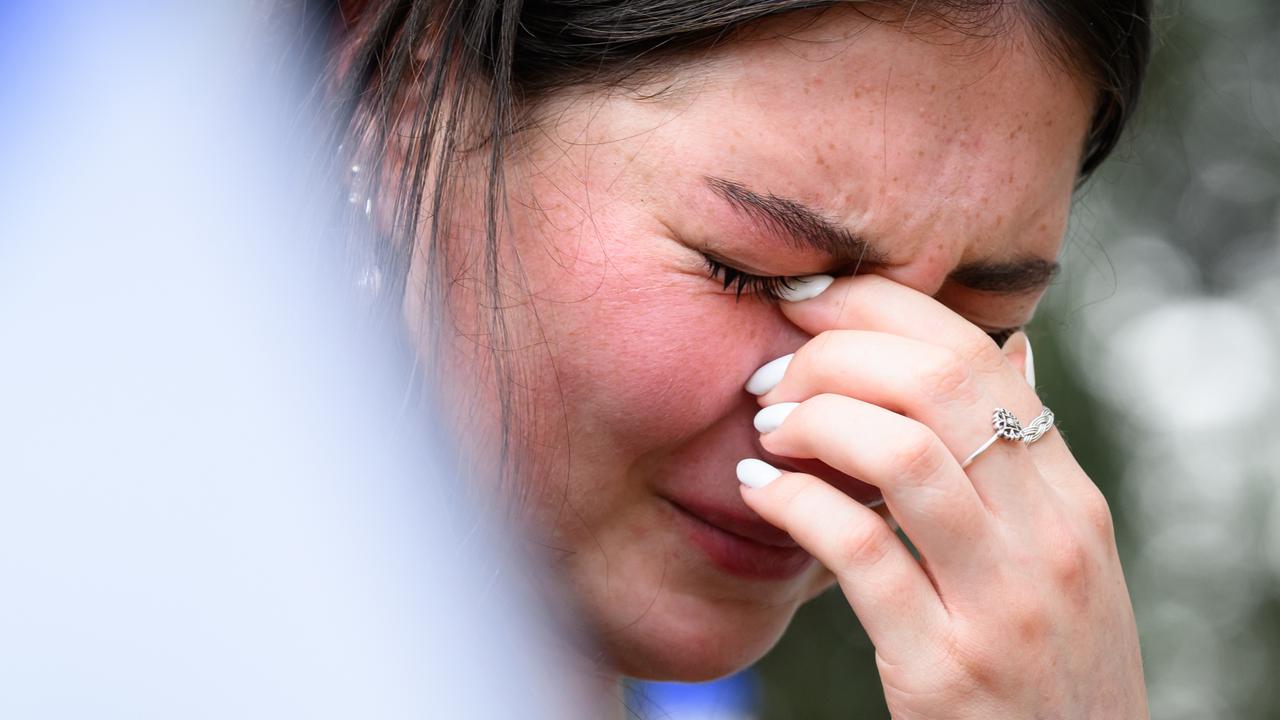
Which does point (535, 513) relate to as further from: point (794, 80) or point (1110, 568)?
point (1110, 568)

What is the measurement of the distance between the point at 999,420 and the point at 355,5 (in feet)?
3.80

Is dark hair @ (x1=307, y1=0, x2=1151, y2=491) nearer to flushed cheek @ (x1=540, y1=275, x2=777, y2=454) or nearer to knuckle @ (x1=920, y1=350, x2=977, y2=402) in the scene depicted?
flushed cheek @ (x1=540, y1=275, x2=777, y2=454)

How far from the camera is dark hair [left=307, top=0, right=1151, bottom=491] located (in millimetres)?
1515

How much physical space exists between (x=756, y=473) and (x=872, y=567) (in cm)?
23

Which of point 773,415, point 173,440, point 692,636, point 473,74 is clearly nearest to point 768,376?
point 773,415

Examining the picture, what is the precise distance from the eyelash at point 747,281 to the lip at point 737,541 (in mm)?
354

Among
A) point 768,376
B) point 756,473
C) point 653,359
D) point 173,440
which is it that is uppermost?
point 173,440

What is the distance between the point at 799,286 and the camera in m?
1.66

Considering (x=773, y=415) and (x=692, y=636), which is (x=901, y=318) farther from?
(x=692, y=636)

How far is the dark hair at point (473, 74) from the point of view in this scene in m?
1.51

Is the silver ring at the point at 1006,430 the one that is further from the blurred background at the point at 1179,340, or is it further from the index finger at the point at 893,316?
the blurred background at the point at 1179,340

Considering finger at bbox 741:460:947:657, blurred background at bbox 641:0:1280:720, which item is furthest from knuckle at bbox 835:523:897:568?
blurred background at bbox 641:0:1280:720

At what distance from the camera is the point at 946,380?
1.59 meters

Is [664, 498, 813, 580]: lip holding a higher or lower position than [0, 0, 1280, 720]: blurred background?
lower
